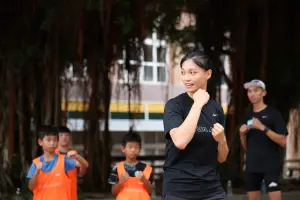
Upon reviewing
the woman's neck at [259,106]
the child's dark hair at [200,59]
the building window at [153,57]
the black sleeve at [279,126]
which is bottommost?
the black sleeve at [279,126]

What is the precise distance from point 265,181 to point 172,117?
8.23 ft

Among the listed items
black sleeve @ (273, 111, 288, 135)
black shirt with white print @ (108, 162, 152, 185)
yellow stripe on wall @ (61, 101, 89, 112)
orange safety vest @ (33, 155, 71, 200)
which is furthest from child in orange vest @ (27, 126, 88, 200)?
yellow stripe on wall @ (61, 101, 89, 112)

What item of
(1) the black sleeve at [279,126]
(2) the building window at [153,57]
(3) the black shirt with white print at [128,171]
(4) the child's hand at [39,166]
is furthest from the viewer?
(2) the building window at [153,57]

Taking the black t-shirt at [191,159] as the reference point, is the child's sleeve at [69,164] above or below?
below

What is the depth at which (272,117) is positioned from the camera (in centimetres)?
488

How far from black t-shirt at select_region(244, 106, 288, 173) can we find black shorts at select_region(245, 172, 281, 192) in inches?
2.0

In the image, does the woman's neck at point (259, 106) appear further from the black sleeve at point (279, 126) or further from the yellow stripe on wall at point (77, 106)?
the yellow stripe on wall at point (77, 106)

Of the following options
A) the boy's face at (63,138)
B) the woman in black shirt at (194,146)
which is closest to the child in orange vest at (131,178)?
the boy's face at (63,138)

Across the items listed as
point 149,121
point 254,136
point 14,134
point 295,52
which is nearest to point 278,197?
point 254,136

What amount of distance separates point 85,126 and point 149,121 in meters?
13.6

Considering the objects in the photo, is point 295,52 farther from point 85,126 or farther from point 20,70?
point 20,70

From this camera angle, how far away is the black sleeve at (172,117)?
2.63m

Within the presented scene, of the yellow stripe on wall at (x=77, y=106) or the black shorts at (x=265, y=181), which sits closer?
the black shorts at (x=265, y=181)

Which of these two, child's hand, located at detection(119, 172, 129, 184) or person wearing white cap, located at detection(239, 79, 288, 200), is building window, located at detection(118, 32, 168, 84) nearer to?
person wearing white cap, located at detection(239, 79, 288, 200)
